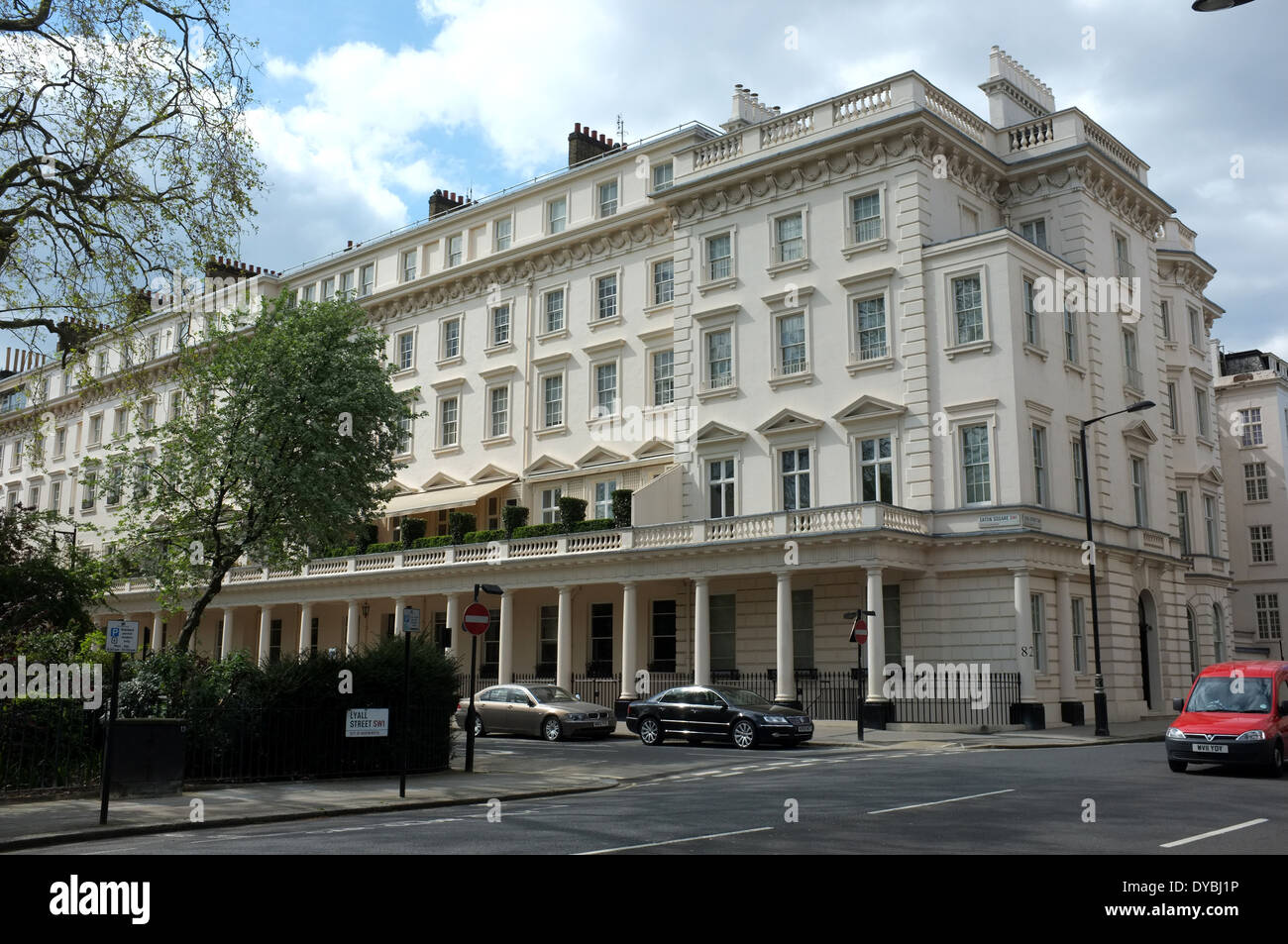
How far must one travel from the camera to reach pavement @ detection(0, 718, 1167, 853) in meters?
12.7

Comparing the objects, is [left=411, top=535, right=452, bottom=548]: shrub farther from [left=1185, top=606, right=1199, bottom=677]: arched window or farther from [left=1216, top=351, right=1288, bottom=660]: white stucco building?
[left=1216, top=351, right=1288, bottom=660]: white stucco building

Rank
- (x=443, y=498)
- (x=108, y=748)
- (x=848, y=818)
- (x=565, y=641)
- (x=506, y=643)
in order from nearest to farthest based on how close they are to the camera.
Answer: (x=848, y=818) < (x=108, y=748) < (x=565, y=641) < (x=506, y=643) < (x=443, y=498)

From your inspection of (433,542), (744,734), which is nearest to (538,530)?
(433,542)

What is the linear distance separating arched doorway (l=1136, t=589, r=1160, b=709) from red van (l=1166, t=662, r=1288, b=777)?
1921cm

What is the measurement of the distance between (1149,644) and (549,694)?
21.0m

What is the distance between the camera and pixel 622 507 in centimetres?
3662

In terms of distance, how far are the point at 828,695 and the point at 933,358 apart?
1040cm

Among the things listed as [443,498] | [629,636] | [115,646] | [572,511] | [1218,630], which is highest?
[443,498]

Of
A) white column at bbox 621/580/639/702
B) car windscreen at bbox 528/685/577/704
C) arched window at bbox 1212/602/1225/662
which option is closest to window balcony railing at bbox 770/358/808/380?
white column at bbox 621/580/639/702

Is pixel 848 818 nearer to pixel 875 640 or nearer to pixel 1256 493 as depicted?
pixel 875 640

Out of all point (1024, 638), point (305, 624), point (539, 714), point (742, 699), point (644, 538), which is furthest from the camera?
point (305, 624)

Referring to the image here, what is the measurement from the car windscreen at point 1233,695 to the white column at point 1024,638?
11.1m
